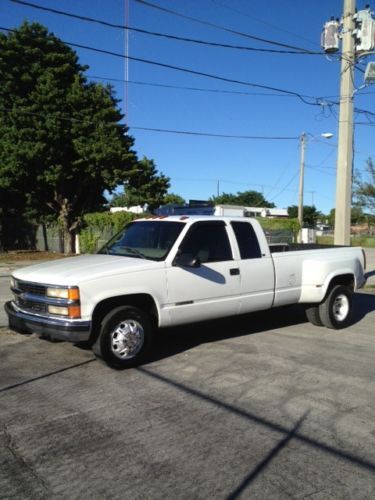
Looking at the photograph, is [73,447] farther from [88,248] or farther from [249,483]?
[88,248]

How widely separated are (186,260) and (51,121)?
74.1 feet

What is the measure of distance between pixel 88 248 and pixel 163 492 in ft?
86.8

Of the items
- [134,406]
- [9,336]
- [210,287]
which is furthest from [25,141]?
[134,406]

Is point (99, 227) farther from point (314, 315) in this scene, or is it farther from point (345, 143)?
point (314, 315)

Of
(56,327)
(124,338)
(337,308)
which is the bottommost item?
(337,308)

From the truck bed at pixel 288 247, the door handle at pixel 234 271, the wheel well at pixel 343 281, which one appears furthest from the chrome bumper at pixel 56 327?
the wheel well at pixel 343 281

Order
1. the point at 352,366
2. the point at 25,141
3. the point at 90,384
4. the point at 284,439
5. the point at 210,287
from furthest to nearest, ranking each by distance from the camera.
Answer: the point at 25,141 → the point at 210,287 → the point at 352,366 → the point at 90,384 → the point at 284,439

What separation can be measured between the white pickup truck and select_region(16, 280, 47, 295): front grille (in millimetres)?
13

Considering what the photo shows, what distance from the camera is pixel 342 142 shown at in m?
14.6

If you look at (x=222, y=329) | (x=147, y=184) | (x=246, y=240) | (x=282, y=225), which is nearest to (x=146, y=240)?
(x=246, y=240)

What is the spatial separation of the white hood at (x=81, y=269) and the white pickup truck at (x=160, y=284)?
0.01 m

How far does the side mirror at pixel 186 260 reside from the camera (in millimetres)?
6293

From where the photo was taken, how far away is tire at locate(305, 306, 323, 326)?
8.56 metres

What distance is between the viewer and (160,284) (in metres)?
6.23
